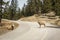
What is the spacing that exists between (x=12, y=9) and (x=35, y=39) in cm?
10895

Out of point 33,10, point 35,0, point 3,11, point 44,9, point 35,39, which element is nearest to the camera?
point 35,39

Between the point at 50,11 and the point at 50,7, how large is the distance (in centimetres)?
188

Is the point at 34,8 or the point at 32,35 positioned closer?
the point at 32,35

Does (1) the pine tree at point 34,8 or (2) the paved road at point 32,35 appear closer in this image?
(2) the paved road at point 32,35

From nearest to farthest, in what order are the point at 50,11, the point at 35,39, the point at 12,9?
the point at 35,39 < the point at 50,11 < the point at 12,9

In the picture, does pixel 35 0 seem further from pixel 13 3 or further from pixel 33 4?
pixel 13 3

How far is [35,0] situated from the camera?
110438 millimetres

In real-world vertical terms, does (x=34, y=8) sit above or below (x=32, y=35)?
below

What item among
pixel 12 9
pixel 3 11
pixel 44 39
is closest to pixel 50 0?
pixel 12 9

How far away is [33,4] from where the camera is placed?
10769 centimetres

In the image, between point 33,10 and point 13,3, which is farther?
point 13,3

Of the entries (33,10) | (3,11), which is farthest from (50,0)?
(3,11)

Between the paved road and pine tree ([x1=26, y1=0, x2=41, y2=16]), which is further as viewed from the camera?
pine tree ([x1=26, y1=0, x2=41, y2=16])

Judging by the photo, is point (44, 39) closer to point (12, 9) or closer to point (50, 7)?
point (50, 7)
